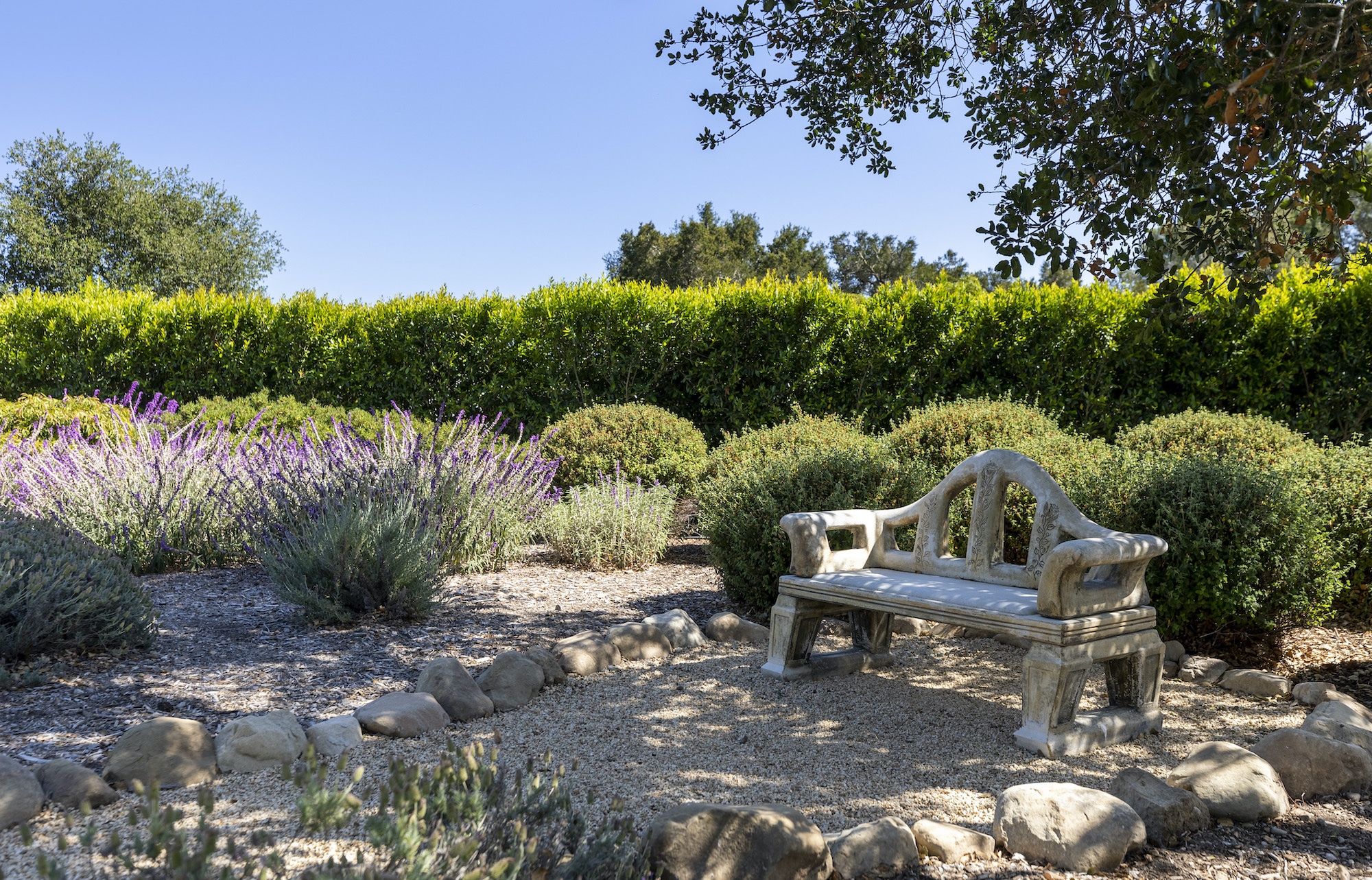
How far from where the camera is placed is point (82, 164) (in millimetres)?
24562

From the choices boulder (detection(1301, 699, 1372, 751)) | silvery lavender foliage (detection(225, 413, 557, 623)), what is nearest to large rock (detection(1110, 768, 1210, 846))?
boulder (detection(1301, 699, 1372, 751))

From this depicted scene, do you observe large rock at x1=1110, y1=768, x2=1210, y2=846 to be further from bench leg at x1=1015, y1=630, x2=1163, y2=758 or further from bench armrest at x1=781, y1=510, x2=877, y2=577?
bench armrest at x1=781, y1=510, x2=877, y2=577

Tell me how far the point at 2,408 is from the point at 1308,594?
10.9 m

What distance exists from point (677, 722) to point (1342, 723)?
254cm

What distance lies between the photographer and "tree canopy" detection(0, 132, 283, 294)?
930 inches

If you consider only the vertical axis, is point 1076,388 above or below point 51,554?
above

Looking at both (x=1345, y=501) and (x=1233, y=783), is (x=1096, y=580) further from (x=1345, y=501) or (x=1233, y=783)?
(x=1345, y=501)

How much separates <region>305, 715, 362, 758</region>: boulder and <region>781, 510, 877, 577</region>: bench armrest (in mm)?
1969

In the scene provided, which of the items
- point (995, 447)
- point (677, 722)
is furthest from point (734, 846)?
point (995, 447)

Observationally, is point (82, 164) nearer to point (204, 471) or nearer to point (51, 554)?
point (204, 471)

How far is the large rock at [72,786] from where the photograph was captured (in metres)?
2.67

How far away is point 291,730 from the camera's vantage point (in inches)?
125

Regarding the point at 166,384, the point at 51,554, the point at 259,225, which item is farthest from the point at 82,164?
the point at 51,554

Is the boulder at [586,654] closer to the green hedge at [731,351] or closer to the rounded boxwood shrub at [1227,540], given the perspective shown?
the rounded boxwood shrub at [1227,540]
